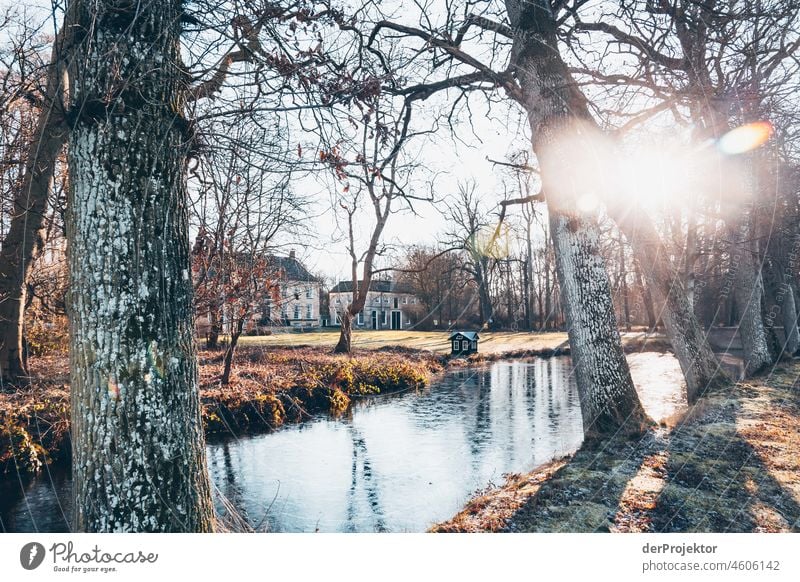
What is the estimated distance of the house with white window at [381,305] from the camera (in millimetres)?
6965

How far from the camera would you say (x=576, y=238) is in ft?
15.2

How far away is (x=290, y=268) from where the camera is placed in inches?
325

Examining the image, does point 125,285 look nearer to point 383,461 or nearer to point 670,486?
point 670,486

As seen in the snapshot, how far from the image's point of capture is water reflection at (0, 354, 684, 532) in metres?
4.36

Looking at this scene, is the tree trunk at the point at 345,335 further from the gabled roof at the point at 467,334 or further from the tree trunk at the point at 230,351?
the gabled roof at the point at 467,334

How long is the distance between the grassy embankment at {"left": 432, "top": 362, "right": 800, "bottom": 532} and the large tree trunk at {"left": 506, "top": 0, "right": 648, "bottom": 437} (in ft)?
1.18

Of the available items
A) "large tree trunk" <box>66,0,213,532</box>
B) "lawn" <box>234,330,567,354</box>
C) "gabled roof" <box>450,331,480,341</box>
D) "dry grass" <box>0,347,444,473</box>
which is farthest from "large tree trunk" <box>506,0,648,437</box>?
"gabled roof" <box>450,331,480,341</box>

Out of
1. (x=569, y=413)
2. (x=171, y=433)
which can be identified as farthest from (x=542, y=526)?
(x=569, y=413)

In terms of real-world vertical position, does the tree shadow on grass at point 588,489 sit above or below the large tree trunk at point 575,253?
below

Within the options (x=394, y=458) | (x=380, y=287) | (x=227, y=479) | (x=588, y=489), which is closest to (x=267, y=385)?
(x=380, y=287)

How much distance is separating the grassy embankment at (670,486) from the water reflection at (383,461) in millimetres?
805

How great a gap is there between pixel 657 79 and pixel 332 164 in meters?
4.10

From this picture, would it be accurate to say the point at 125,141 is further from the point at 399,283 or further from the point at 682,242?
the point at 682,242

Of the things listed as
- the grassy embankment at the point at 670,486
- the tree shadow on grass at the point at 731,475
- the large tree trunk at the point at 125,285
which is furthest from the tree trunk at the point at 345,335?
the large tree trunk at the point at 125,285
